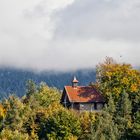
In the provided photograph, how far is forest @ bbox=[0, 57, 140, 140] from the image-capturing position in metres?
125

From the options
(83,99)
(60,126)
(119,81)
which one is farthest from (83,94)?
(60,126)

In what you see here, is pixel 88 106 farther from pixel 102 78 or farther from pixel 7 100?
pixel 7 100

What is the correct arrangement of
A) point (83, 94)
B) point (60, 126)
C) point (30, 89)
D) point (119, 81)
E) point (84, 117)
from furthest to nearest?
point (30, 89), point (83, 94), point (119, 81), point (84, 117), point (60, 126)

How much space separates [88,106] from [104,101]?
4166mm

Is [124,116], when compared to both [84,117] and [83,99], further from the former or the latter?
[83,99]

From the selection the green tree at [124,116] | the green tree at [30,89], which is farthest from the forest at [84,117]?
the green tree at [30,89]

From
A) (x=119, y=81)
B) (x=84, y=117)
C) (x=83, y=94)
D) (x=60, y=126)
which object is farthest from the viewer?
(x=83, y=94)

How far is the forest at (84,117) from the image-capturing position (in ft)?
409

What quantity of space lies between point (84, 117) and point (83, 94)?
1352cm

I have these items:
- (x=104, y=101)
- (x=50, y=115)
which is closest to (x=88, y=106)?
(x=104, y=101)

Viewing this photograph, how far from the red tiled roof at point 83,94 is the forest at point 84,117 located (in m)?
2.24

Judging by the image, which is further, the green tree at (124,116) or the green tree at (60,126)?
the green tree at (124,116)

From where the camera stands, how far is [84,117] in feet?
422

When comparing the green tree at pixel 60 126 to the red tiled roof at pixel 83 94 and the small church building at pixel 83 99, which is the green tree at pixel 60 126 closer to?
the small church building at pixel 83 99
